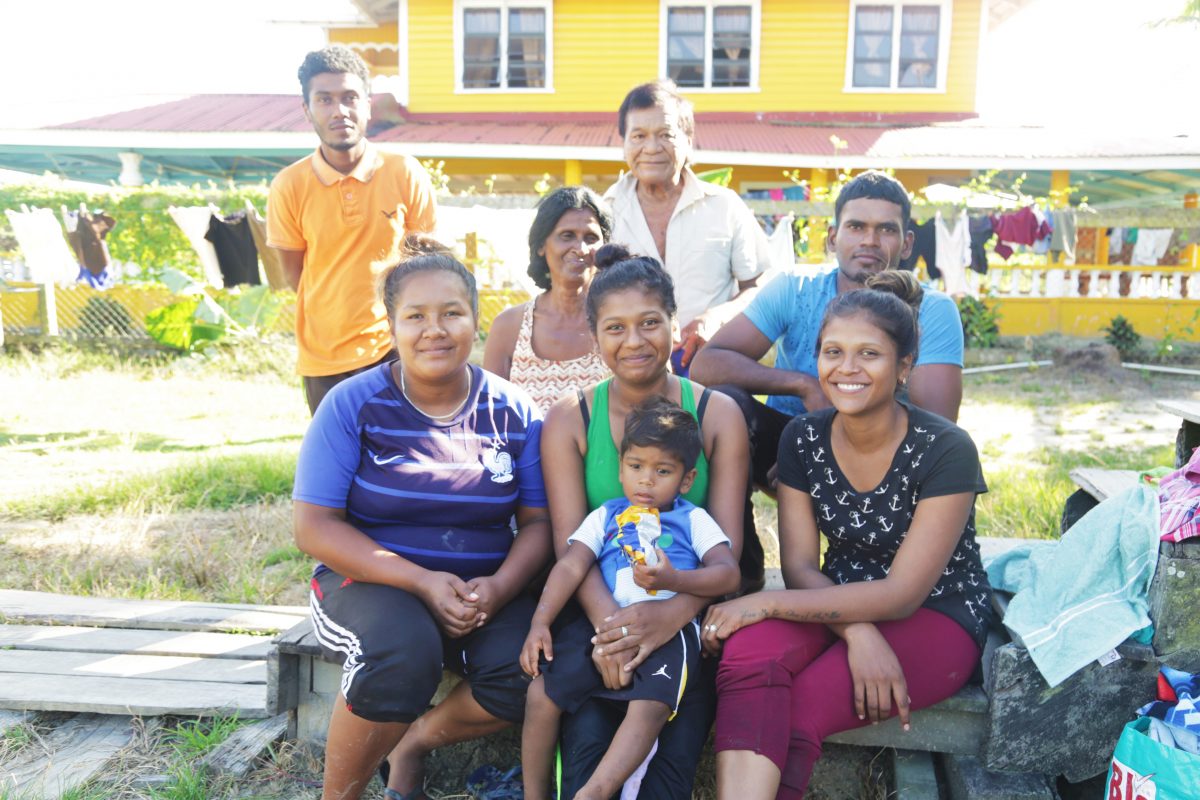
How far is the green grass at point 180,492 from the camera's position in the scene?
15.9ft

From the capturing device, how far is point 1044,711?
2.21m

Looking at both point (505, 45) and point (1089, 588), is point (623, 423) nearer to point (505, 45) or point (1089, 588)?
point (1089, 588)

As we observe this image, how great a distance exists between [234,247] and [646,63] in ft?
26.9

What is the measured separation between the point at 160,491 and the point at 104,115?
45.6 feet

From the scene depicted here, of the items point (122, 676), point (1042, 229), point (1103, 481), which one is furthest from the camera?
point (1042, 229)

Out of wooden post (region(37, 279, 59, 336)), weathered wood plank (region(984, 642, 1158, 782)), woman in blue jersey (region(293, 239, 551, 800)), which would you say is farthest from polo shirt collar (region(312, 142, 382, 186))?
wooden post (region(37, 279, 59, 336))

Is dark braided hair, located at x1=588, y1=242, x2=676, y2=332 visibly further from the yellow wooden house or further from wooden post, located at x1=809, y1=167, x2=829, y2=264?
the yellow wooden house

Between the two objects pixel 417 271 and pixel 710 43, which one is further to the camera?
pixel 710 43


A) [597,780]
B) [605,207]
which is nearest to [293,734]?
[597,780]

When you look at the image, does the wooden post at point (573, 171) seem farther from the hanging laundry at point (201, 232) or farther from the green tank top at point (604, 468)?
the green tank top at point (604, 468)

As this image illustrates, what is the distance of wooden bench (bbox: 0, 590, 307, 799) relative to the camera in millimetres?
2598

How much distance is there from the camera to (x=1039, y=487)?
4.88 metres

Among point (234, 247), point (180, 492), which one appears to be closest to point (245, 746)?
point (180, 492)

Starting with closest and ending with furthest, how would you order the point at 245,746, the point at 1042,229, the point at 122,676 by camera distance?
the point at 245,746, the point at 122,676, the point at 1042,229
